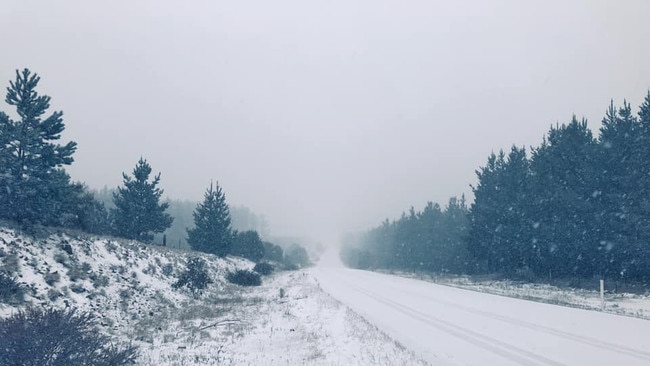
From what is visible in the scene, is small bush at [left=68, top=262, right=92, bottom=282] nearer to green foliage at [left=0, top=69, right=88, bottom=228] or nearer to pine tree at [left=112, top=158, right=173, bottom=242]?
green foliage at [left=0, top=69, right=88, bottom=228]

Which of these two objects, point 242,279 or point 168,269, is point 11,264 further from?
point 242,279

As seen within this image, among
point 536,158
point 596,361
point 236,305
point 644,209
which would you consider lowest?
point 236,305

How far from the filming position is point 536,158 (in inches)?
1677

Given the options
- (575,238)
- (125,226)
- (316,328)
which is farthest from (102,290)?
(575,238)

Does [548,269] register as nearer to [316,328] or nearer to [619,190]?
[619,190]

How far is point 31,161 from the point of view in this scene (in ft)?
59.4

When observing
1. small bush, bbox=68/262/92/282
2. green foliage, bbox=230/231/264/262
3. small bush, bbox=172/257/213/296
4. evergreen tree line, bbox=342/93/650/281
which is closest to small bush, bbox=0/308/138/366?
small bush, bbox=68/262/92/282

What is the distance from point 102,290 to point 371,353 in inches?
511

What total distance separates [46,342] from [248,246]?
237 ft

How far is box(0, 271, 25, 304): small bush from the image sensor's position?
12773 millimetres

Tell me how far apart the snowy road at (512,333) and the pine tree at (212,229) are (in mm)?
33956

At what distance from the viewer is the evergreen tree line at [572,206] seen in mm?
30359

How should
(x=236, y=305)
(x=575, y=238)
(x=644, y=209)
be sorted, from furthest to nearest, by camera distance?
(x=575, y=238)
(x=644, y=209)
(x=236, y=305)

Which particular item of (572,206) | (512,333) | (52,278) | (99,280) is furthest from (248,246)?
(512,333)
